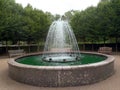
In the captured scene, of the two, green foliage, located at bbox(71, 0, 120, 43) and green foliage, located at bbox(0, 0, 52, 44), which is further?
green foliage, located at bbox(71, 0, 120, 43)

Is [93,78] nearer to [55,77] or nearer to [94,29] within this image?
[55,77]

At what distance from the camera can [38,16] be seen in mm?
21078

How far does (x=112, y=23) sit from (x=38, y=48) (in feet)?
30.6

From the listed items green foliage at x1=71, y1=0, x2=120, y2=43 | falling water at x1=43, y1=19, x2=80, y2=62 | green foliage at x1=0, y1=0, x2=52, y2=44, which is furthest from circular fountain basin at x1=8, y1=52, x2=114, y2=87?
green foliage at x1=71, y1=0, x2=120, y2=43

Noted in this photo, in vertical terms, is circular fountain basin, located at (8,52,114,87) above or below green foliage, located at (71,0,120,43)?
below

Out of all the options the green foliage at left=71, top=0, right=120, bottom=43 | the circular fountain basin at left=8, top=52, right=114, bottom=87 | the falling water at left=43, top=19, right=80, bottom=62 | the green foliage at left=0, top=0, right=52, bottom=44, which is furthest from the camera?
the green foliage at left=71, top=0, right=120, bottom=43

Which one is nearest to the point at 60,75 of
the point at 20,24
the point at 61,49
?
the point at 20,24

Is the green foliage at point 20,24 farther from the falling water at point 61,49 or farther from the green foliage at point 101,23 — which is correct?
the green foliage at point 101,23

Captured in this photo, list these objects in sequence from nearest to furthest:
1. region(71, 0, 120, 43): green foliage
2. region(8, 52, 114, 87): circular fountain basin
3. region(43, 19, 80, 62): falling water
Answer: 1. region(8, 52, 114, 87): circular fountain basin
2. region(43, 19, 80, 62): falling water
3. region(71, 0, 120, 43): green foliage

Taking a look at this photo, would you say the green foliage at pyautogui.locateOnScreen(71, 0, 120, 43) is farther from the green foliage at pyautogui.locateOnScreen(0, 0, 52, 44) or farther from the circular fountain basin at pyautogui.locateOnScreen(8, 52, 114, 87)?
the circular fountain basin at pyautogui.locateOnScreen(8, 52, 114, 87)

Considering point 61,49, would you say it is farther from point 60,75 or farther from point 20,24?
point 60,75

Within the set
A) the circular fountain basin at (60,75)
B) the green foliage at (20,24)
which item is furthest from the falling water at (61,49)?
the circular fountain basin at (60,75)


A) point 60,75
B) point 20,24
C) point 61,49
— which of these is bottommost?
point 60,75

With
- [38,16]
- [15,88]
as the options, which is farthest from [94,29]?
[15,88]
